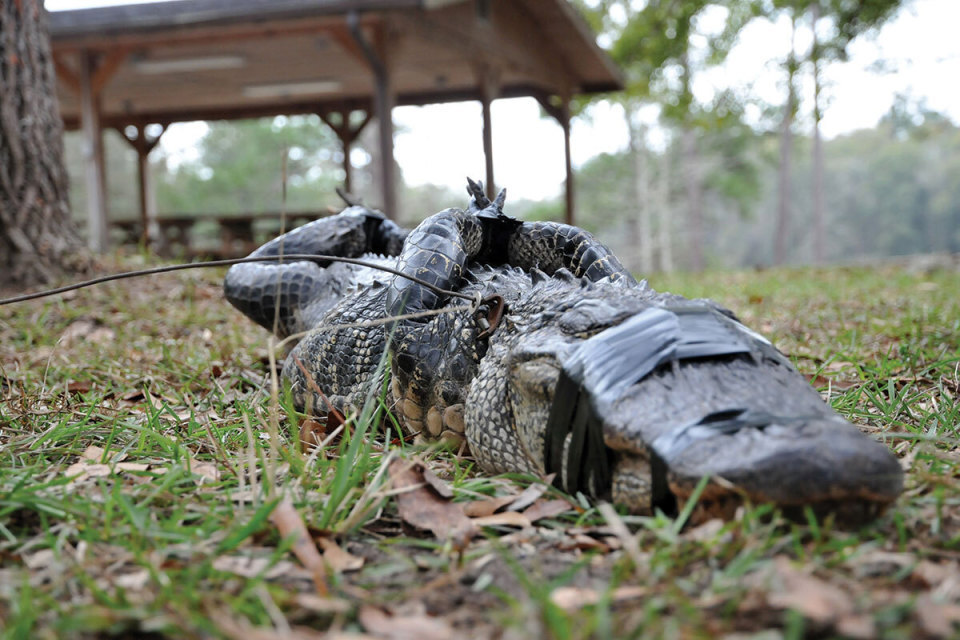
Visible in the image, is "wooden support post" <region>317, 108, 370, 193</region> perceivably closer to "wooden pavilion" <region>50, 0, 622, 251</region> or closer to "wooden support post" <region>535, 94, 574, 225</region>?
"wooden pavilion" <region>50, 0, 622, 251</region>

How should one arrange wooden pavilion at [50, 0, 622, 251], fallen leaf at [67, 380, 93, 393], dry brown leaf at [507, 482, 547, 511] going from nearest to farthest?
dry brown leaf at [507, 482, 547, 511] < fallen leaf at [67, 380, 93, 393] < wooden pavilion at [50, 0, 622, 251]

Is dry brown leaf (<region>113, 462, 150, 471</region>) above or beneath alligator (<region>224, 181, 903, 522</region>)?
beneath

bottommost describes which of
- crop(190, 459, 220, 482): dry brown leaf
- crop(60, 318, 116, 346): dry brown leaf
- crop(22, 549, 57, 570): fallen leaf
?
crop(22, 549, 57, 570): fallen leaf

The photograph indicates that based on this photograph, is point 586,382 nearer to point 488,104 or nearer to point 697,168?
point 488,104

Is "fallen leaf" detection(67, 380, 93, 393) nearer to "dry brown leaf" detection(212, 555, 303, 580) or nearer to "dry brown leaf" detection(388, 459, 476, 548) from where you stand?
"dry brown leaf" detection(388, 459, 476, 548)

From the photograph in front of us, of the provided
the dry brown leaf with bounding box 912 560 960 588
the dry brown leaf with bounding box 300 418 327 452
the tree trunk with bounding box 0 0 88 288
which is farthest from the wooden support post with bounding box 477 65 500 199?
the dry brown leaf with bounding box 912 560 960 588

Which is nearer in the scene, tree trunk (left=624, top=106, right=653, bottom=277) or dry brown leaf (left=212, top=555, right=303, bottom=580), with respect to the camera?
dry brown leaf (left=212, top=555, right=303, bottom=580)

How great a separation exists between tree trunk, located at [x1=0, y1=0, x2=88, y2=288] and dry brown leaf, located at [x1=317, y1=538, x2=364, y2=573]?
13.4ft

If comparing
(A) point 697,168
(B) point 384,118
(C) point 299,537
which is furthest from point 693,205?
(C) point 299,537

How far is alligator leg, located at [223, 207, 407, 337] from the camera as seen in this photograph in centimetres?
309

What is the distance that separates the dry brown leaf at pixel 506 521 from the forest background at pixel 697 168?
329 cm

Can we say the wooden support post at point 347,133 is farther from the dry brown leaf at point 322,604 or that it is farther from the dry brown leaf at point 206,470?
the dry brown leaf at point 322,604

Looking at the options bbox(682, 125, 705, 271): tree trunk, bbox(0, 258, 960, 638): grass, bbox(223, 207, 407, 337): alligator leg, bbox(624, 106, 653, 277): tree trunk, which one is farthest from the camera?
bbox(624, 106, 653, 277): tree trunk

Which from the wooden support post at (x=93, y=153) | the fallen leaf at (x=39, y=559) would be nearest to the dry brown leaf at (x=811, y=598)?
the fallen leaf at (x=39, y=559)
